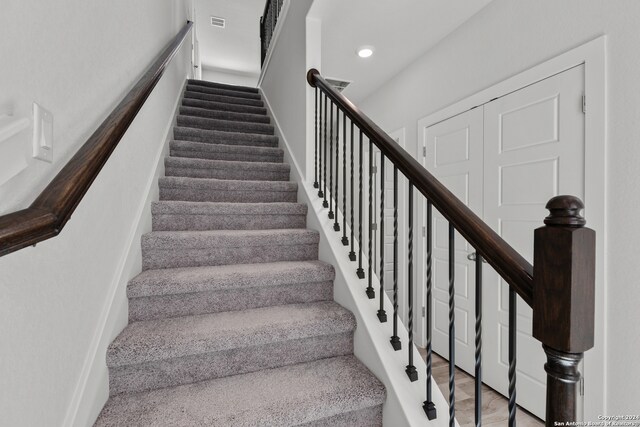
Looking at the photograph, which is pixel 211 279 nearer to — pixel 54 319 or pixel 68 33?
pixel 54 319

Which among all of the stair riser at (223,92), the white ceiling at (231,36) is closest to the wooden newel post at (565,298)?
the stair riser at (223,92)

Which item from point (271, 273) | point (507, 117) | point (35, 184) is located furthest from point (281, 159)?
point (35, 184)

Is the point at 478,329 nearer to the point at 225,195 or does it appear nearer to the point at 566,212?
the point at 566,212

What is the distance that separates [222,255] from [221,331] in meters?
0.55

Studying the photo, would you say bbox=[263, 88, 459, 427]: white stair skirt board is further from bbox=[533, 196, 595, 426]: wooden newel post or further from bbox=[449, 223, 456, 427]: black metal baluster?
bbox=[533, 196, 595, 426]: wooden newel post

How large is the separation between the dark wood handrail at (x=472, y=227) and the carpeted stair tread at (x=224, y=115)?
2.56 m

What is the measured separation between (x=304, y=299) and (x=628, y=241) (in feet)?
4.90

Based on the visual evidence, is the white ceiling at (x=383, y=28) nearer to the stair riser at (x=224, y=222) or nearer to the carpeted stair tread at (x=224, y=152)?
the carpeted stair tread at (x=224, y=152)

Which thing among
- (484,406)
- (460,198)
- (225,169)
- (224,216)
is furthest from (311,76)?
(484,406)

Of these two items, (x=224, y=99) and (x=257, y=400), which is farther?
(x=224, y=99)

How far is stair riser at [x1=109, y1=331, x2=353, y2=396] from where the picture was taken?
111cm

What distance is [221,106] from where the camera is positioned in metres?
3.68

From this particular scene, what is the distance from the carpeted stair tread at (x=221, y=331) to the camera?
111 centimetres

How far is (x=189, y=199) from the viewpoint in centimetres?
217
